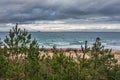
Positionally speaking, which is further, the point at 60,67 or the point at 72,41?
the point at 72,41

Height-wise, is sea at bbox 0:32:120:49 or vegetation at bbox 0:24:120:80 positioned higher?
vegetation at bbox 0:24:120:80

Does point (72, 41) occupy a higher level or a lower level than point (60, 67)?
lower

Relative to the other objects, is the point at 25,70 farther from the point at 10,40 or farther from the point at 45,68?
the point at 10,40

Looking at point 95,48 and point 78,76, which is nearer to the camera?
point 78,76

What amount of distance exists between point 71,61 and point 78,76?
2.09ft

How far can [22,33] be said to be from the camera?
1550 cm

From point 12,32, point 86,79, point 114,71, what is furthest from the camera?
point 12,32

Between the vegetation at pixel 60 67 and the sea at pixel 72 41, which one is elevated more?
the vegetation at pixel 60 67

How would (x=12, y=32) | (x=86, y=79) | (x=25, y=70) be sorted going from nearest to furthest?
(x=86, y=79)
(x=25, y=70)
(x=12, y=32)

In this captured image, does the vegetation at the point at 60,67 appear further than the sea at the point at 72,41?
No

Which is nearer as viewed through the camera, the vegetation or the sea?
the vegetation

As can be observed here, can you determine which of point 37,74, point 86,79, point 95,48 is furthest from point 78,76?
point 95,48

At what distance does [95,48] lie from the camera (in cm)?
1393

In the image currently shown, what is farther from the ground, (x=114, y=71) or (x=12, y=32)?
(x=12, y=32)
